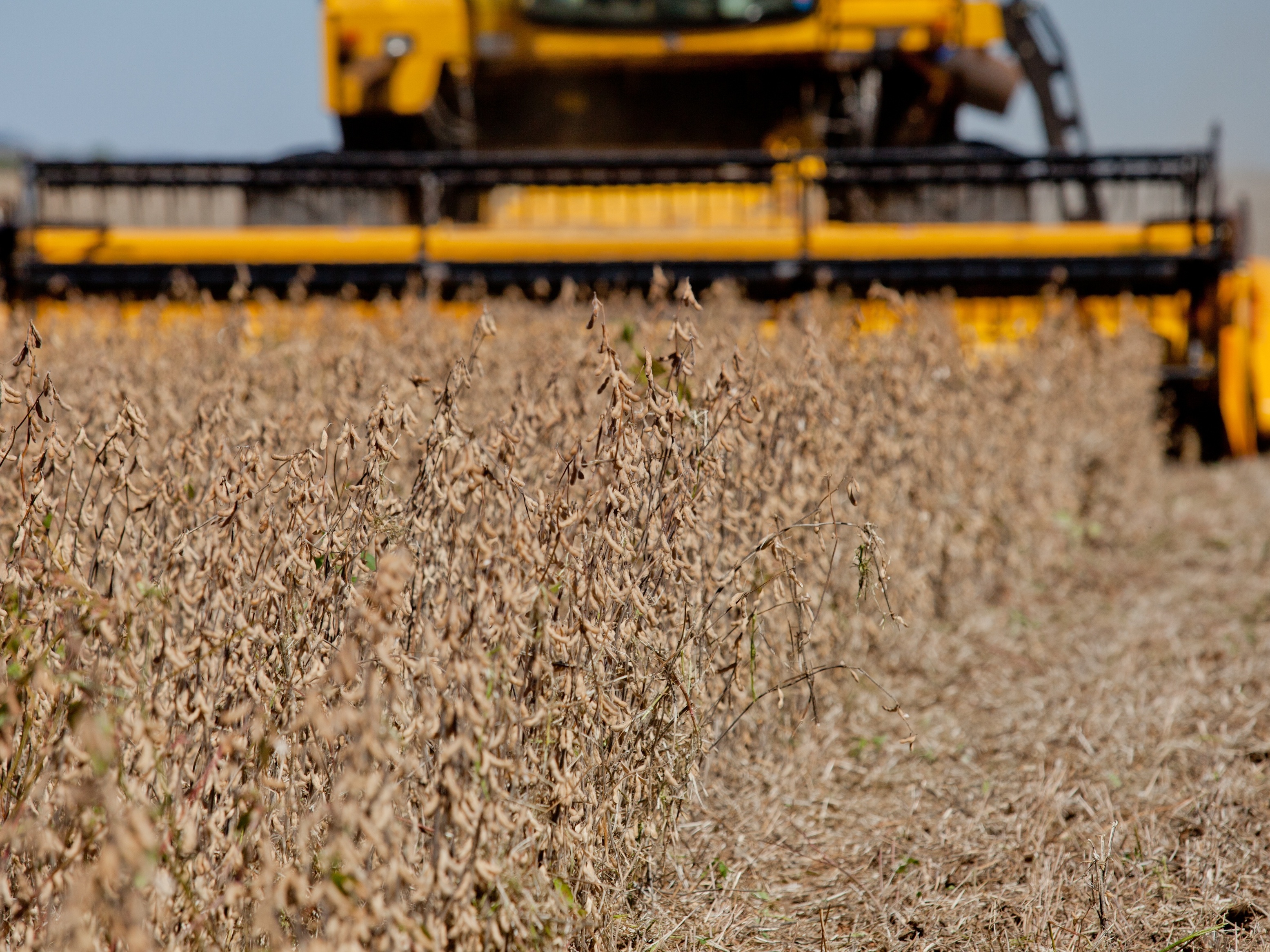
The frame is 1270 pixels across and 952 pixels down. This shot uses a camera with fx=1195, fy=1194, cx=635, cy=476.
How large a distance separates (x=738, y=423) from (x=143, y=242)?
15.8 ft

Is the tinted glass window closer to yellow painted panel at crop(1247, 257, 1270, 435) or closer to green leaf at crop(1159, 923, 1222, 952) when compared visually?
yellow painted panel at crop(1247, 257, 1270, 435)

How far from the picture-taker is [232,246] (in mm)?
6211

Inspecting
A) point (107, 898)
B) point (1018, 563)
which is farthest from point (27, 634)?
point (1018, 563)

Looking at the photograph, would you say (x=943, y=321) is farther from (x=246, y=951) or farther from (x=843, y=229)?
(x=246, y=951)

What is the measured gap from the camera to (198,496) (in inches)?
86.0

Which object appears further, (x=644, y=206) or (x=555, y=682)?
(x=644, y=206)

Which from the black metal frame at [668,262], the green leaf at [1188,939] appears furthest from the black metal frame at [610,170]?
the green leaf at [1188,939]

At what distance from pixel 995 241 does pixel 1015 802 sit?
420 cm

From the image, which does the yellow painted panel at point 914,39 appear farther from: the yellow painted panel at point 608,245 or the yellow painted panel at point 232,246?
the yellow painted panel at point 232,246

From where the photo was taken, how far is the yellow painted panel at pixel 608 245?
20.0 ft

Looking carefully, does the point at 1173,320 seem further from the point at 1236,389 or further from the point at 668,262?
the point at 668,262

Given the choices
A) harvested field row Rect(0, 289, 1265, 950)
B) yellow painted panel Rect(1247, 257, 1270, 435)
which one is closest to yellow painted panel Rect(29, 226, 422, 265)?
harvested field row Rect(0, 289, 1265, 950)

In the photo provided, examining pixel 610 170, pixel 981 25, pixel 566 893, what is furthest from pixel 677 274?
pixel 566 893

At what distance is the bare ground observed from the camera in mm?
2137
